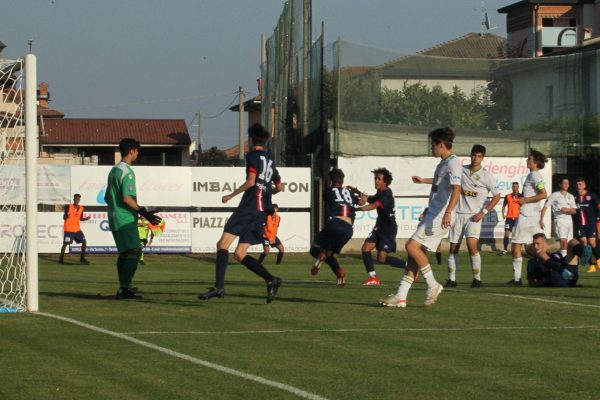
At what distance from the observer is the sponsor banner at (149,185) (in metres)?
34.0

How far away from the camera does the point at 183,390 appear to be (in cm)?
727

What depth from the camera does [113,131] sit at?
330 ft

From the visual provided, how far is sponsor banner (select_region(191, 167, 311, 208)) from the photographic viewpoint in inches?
1359

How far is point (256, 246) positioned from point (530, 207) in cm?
1718

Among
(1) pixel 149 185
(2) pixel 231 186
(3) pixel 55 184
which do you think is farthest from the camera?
(2) pixel 231 186

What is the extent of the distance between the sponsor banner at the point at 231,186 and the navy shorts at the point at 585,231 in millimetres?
10165

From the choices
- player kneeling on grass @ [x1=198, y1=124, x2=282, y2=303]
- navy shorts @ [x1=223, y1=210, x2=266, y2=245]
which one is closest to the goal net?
player kneeling on grass @ [x1=198, y1=124, x2=282, y2=303]

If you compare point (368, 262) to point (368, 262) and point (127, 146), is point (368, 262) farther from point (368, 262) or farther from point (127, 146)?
point (127, 146)

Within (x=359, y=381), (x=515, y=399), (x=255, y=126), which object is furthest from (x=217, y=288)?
(x=515, y=399)

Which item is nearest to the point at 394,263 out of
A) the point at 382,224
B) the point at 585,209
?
the point at 382,224

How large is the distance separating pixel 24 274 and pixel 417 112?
2366 centimetres

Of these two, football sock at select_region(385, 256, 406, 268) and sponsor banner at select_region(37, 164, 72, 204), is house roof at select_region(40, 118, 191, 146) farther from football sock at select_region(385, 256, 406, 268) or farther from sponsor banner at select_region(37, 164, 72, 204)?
football sock at select_region(385, 256, 406, 268)

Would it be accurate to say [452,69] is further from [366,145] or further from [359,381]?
[359,381]

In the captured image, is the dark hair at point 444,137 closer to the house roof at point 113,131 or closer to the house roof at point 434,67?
the house roof at point 434,67
